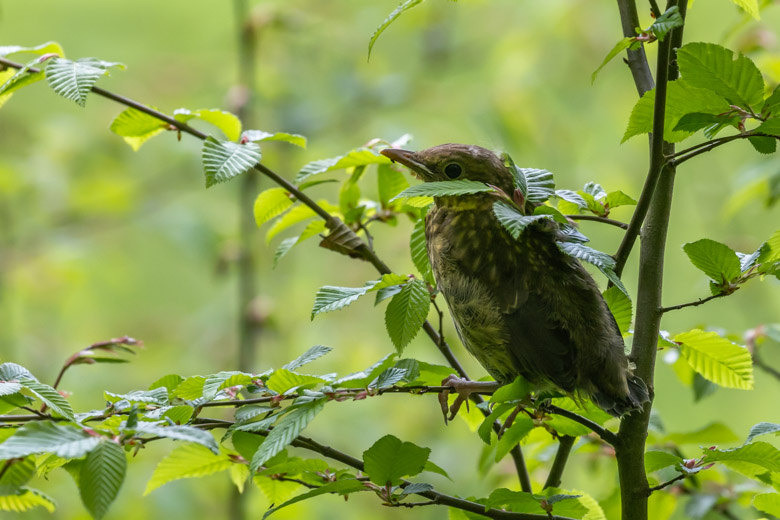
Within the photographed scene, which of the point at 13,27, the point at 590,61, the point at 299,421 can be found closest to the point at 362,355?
the point at 590,61

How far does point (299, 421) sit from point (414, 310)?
0.69 ft

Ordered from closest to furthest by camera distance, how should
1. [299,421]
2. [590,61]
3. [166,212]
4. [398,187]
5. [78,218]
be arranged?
[299,421], [398,187], [166,212], [78,218], [590,61]

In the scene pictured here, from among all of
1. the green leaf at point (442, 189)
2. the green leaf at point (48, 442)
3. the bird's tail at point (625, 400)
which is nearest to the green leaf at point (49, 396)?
the green leaf at point (48, 442)

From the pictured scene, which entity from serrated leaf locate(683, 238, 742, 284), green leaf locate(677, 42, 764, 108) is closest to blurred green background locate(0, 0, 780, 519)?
serrated leaf locate(683, 238, 742, 284)

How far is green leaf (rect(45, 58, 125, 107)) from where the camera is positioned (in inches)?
38.6

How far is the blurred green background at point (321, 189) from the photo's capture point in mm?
3037

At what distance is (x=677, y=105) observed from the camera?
90 centimetres

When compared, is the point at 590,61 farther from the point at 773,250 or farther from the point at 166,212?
the point at 773,250

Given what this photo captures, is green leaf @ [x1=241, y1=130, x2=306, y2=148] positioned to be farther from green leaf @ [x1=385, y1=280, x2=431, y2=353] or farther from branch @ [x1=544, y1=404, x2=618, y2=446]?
branch @ [x1=544, y1=404, x2=618, y2=446]

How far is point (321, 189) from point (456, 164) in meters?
2.98

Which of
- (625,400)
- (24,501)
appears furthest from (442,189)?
(24,501)

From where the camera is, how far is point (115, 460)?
0.73 meters

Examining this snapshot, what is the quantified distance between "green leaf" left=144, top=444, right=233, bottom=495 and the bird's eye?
0.57m

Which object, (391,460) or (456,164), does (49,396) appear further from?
(456,164)
